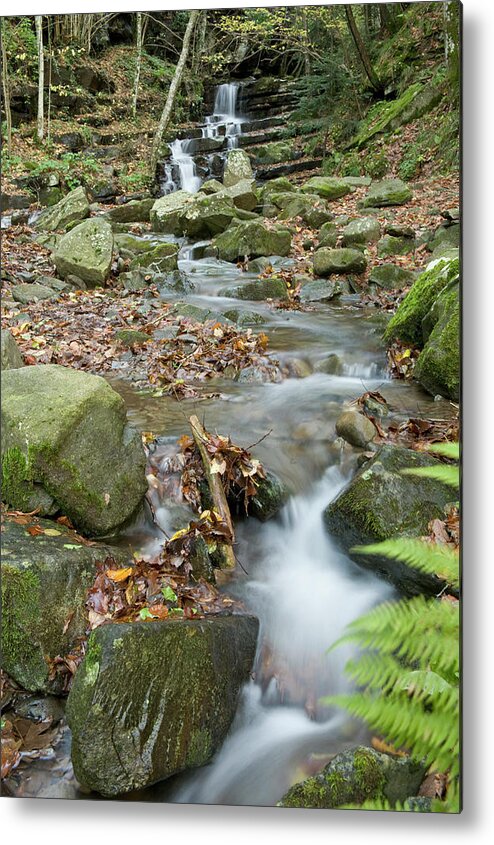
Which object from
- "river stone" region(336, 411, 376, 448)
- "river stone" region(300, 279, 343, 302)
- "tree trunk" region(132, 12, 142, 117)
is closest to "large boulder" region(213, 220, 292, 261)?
"river stone" region(300, 279, 343, 302)

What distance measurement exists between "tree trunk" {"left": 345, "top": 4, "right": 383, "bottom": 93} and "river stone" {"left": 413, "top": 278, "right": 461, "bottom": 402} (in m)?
1.39

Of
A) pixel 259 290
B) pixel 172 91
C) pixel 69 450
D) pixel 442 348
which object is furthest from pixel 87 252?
pixel 442 348

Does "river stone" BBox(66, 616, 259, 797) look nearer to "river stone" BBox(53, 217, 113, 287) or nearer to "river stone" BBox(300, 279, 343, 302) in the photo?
"river stone" BBox(300, 279, 343, 302)

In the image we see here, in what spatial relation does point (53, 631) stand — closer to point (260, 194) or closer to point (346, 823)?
point (346, 823)

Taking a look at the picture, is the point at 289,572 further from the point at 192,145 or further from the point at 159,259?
the point at 159,259

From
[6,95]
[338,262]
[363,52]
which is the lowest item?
[338,262]

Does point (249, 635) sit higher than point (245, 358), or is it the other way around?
point (245, 358)

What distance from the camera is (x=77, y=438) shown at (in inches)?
98.7

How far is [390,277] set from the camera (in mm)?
4633

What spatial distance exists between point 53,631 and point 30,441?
76 centimetres

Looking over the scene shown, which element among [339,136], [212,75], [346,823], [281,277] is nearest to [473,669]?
[346,823]

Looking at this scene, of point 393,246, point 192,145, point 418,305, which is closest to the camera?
point 418,305

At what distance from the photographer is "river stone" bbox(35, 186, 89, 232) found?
3.68 meters

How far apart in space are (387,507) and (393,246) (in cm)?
321
